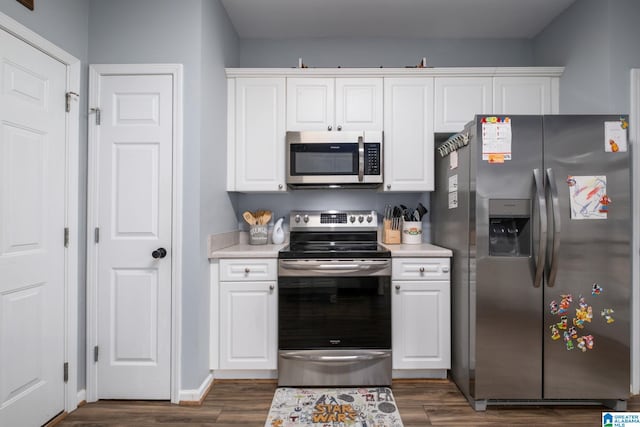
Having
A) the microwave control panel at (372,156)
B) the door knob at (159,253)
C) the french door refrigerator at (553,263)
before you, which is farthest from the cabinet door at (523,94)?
the door knob at (159,253)

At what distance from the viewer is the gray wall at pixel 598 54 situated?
2252 millimetres

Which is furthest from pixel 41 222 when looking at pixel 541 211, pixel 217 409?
pixel 541 211

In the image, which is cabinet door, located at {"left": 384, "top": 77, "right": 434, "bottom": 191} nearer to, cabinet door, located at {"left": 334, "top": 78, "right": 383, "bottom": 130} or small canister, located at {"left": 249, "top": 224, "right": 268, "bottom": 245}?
cabinet door, located at {"left": 334, "top": 78, "right": 383, "bottom": 130}

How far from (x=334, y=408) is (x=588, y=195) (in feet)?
6.53

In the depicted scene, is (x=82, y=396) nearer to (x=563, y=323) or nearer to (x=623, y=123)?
(x=563, y=323)

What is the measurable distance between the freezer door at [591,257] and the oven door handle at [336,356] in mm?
1035

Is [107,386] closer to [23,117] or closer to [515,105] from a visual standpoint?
[23,117]

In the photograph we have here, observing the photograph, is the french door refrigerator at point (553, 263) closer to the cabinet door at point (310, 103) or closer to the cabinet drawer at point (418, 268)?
the cabinet drawer at point (418, 268)

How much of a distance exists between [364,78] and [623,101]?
5.71 ft

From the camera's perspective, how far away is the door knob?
83.9 inches

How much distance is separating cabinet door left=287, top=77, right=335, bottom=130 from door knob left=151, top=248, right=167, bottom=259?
131cm

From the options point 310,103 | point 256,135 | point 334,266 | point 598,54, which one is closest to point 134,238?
point 256,135

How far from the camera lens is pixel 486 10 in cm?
266

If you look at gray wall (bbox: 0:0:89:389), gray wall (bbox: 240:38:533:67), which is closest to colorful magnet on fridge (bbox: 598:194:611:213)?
gray wall (bbox: 240:38:533:67)
